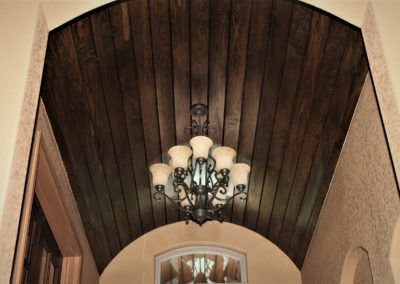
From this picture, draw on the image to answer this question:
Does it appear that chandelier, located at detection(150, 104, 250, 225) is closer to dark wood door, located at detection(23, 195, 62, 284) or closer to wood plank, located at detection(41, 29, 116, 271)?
wood plank, located at detection(41, 29, 116, 271)

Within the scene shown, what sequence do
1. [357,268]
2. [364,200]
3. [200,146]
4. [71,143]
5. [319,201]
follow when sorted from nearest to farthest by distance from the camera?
[364,200], [200,146], [71,143], [357,268], [319,201]

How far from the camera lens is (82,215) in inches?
156

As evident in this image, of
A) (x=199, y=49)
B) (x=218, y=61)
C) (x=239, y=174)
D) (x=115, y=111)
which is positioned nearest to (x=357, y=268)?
(x=239, y=174)

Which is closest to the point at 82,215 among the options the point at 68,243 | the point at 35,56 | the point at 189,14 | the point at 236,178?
the point at 68,243

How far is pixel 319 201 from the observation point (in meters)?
3.94

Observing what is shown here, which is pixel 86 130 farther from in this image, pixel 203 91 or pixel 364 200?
pixel 364 200

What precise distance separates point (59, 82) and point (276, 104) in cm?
140

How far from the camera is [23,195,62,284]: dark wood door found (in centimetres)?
298

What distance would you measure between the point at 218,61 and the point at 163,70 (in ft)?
1.14

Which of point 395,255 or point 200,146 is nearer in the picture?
point 395,255

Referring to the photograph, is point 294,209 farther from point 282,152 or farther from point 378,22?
point 378,22

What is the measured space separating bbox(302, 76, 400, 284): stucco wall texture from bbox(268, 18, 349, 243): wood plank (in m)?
0.20

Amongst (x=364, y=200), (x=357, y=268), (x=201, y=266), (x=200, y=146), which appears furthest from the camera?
(x=201, y=266)

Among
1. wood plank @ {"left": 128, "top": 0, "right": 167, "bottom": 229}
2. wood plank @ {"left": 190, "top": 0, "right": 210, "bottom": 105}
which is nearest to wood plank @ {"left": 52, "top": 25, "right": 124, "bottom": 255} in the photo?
wood plank @ {"left": 128, "top": 0, "right": 167, "bottom": 229}
